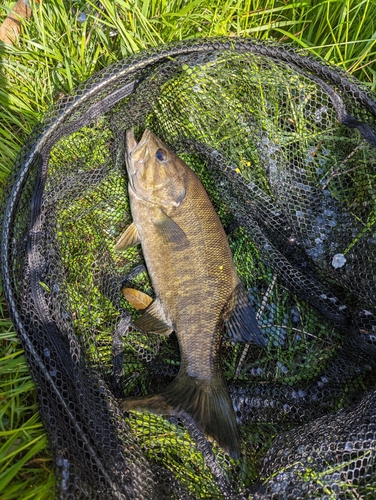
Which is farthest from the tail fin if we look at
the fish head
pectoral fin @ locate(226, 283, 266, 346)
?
the fish head

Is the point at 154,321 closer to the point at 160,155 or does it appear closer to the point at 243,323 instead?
the point at 243,323

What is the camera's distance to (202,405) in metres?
2.41

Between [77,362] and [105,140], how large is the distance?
4.81ft

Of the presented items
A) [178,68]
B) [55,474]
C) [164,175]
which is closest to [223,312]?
[164,175]

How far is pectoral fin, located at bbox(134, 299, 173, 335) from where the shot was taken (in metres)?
2.66

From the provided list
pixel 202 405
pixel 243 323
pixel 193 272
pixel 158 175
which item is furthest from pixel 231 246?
pixel 202 405

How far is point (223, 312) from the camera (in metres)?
2.64

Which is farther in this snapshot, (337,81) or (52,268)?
(337,81)

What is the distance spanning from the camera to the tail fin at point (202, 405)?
230 cm

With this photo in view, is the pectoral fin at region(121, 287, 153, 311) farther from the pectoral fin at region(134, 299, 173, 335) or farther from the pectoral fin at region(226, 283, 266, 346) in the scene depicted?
the pectoral fin at region(226, 283, 266, 346)

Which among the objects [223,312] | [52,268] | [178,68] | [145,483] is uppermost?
[178,68]

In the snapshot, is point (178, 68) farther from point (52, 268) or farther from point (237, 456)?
point (237, 456)

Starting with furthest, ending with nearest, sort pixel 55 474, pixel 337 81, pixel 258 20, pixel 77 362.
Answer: pixel 258 20 → pixel 337 81 → pixel 77 362 → pixel 55 474

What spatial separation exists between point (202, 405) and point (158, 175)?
4.96 ft
